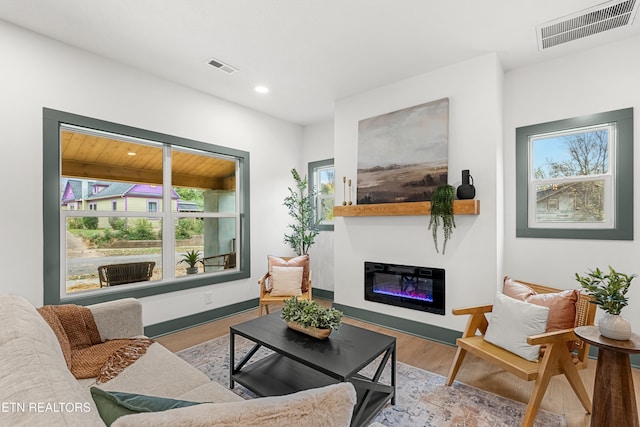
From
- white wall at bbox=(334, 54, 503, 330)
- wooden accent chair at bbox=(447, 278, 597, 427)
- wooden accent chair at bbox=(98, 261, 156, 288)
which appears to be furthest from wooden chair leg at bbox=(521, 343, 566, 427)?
wooden accent chair at bbox=(98, 261, 156, 288)

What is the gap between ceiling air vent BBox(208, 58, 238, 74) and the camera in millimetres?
3008

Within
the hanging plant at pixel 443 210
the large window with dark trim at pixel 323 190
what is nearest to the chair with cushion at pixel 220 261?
the large window with dark trim at pixel 323 190

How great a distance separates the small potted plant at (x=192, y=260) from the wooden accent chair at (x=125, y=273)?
35 centimetres

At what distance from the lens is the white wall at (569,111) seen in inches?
103

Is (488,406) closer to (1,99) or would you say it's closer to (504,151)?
(504,151)

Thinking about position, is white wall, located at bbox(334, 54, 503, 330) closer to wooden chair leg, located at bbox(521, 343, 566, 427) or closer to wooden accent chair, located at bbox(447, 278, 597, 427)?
wooden accent chair, located at bbox(447, 278, 597, 427)

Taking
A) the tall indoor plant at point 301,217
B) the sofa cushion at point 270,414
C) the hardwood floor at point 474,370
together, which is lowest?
the hardwood floor at point 474,370

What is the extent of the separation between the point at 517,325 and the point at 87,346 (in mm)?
2862

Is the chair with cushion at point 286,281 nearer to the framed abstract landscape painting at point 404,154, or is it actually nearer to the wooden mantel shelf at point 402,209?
the wooden mantel shelf at point 402,209

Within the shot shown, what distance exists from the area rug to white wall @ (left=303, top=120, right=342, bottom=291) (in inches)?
87.7

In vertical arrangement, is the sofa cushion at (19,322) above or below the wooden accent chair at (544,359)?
above

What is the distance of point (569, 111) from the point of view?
2893mm

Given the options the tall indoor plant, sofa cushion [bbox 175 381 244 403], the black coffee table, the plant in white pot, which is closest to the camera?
sofa cushion [bbox 175 381 244 403]

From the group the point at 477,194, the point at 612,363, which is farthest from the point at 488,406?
the point at 477,194
